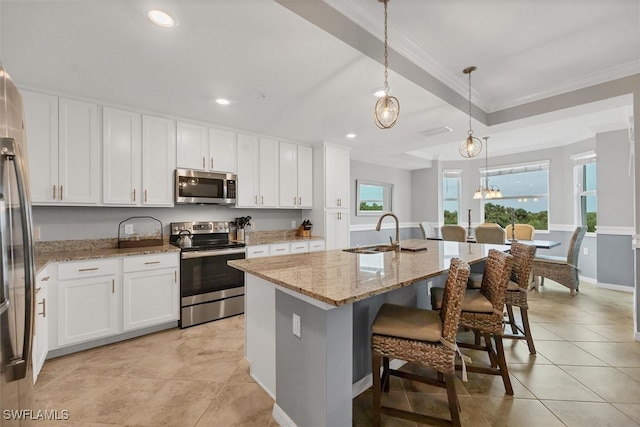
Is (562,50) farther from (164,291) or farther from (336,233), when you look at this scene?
(164,291)

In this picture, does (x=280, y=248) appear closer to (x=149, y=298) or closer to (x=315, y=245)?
(x=315, y=245)

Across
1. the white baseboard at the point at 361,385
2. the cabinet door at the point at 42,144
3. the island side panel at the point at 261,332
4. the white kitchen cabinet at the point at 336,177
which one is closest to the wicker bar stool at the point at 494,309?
the white baseboard at the point at 361,385

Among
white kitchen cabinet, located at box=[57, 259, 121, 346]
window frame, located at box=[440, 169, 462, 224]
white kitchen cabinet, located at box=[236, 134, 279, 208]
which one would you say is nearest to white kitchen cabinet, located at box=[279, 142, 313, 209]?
white kitchen cabinet, located at box=[236, 134, 279, 208]

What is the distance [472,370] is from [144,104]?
12.8 ft

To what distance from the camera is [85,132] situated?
108 inches

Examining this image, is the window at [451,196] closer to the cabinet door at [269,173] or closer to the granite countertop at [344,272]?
the cabinet door at [269,173]

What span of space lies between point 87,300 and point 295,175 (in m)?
2.97

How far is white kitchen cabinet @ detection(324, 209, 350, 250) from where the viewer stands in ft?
14.8

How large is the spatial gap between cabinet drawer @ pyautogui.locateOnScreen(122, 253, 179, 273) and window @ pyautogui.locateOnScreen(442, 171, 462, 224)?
258 inches

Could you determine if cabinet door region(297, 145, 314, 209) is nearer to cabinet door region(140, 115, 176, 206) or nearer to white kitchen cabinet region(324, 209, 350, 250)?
white kitchen cabinet region(324, 209, 350, 250)

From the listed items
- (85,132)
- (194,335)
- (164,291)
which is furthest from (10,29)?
(194,335)

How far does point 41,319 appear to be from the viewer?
2154 mm

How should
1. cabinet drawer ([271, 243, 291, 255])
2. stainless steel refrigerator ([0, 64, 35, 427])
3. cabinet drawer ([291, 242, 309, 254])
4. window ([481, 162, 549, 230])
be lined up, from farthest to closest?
1. window ([481, 162, 549, 230])
2. cabinet drawer ([291, 242, 309, 254])
3. cabinet drawer ([271, 243, 291, 255])
4. stainless steel refrigerator ([0, 64, 35, 427])

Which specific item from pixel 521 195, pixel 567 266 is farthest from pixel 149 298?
pixel 521 195
